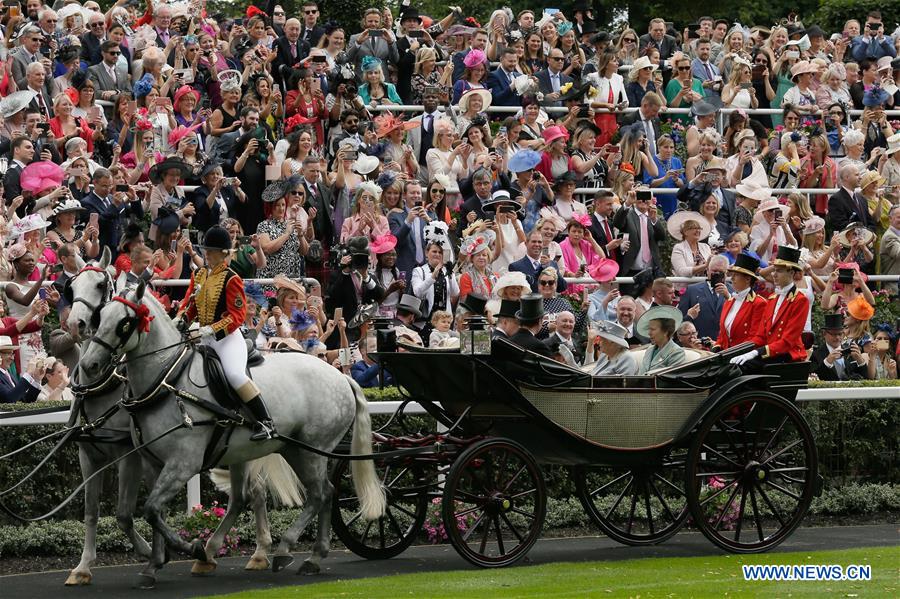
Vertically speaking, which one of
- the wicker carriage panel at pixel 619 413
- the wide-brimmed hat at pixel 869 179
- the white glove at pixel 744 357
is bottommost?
the wicker carriage panel at pixel 619 413

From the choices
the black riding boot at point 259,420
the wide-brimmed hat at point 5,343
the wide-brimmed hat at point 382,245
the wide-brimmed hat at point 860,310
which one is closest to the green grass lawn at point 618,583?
the black riding boot at point 259,420

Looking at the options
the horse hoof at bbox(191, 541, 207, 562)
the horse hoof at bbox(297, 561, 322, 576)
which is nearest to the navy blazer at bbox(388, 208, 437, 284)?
the horse hoof at bbox(297, 561, 322, 576)

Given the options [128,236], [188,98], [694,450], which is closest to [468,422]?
[694,450]

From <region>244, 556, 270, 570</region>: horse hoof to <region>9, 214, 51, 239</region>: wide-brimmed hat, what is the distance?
5086 mm

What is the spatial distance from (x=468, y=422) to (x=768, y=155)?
11818 millimetres

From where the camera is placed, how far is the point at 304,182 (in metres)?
19.2

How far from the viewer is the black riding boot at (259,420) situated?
41.6 ft

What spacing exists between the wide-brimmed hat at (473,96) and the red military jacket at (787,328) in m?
8.50

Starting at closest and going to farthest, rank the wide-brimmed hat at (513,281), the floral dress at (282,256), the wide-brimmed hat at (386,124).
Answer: the wide-brimmed hat at (513,281), the floral dress at (282,256), the wide-brimmed hat at (386,124)

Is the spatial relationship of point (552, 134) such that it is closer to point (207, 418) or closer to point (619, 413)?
point (619, 413)

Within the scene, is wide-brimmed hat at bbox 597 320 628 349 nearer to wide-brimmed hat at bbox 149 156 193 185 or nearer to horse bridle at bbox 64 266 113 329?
horse bridle at bbox 64 266 113 329

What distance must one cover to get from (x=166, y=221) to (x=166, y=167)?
116cm

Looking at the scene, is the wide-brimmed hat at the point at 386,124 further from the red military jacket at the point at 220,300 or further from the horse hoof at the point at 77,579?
the horse hoof at the point at 77,579

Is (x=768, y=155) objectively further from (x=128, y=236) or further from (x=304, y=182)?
(x=128, y=236)
